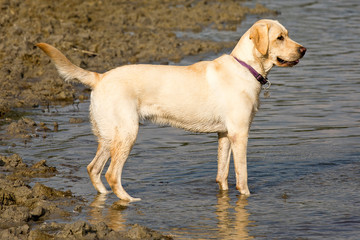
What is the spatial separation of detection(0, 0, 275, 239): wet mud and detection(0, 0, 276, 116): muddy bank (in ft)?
0.06

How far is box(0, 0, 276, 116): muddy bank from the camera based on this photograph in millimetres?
12523

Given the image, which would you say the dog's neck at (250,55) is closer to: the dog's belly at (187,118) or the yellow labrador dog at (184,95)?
the yellow labrador dog at (184,95)

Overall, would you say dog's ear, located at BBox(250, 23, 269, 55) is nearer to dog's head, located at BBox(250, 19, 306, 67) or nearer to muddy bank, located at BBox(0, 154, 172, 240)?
dog's head, located at BBox(250, 19, 306, 67)

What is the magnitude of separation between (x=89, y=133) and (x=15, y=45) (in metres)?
4.73

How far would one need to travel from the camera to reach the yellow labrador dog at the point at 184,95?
7273 mm

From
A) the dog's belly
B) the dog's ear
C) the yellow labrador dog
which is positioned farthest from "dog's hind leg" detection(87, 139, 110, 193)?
the dog's ear

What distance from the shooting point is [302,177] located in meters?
8.28

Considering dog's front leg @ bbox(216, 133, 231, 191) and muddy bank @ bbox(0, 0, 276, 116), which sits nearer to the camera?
dog's front leg @ bbox(216, 133, 231, 191)

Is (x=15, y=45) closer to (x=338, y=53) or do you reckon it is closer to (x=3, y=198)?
(x=338, y=53)

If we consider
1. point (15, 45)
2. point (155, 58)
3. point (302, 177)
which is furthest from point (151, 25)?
point (302, 177)

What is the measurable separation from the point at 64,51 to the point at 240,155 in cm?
769

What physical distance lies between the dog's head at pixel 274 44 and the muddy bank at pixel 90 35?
490cm

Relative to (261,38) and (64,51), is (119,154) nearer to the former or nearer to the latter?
(261,38)

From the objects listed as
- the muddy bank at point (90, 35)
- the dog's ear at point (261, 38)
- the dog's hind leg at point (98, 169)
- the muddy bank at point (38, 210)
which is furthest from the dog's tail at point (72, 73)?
the muddy bank at point (90, 35)
